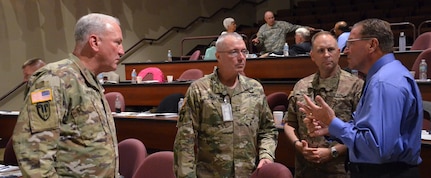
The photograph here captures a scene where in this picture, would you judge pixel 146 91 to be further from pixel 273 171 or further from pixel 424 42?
pixel 273 171

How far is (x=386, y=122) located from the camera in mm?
1930

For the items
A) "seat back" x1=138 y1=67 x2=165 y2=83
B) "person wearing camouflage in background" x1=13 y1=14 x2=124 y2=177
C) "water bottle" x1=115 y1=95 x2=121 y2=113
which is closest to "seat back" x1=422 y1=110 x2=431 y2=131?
"person wearing camouflage in background" x1=13 y1=14 x2=124 y2=177

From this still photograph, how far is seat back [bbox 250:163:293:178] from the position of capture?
2.30 m

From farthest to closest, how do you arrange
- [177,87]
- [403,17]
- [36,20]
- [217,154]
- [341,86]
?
1. [403,17]
2. [36,20]
3. [177,87]
4. [341,86]
5. [217,154]

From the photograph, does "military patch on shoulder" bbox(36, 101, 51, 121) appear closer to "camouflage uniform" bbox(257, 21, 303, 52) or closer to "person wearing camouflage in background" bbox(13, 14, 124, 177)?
"person wearing camouflage in background" bbox(13, 14, 124, 177)

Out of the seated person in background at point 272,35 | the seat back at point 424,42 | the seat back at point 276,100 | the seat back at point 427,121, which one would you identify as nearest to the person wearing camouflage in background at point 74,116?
the seat back at point 427,121

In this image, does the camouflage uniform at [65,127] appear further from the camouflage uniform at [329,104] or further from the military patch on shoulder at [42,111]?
the camouflage uniform at [329,104]

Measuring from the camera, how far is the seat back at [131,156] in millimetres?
3003

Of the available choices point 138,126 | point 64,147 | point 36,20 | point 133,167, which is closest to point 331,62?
point 133,167

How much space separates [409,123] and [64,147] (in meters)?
1.37

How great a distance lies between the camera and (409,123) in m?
2.04

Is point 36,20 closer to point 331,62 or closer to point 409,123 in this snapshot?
point 331,62

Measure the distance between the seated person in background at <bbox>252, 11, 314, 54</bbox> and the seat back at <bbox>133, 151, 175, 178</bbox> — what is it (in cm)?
641

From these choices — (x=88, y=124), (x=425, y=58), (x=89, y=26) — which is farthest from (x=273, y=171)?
(x=425, y=58)
